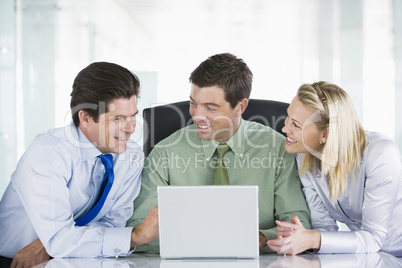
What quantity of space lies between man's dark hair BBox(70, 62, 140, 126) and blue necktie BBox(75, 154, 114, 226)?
182 millimetres

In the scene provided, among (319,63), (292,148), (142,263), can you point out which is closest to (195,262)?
(142,263)

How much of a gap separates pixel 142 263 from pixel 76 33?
12.6 ft

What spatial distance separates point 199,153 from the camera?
7.62 feet

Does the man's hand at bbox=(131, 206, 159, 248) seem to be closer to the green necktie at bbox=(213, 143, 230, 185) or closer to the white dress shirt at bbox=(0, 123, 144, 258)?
the white dress shirt at bbox=(0, 123, 144, 258)

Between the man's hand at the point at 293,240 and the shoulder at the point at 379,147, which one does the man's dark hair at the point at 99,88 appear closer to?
the man's hand at the point at 293,240

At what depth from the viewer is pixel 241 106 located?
2486mm

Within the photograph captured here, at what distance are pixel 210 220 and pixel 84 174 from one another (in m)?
0.68

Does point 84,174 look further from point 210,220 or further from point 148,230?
point 210,220

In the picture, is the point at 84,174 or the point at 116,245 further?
the point at 84,174

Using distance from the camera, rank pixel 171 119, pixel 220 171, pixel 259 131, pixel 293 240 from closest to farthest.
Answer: pixel 293 240 < pixel 220 171 < pixel 259 131 < pixel 171 119

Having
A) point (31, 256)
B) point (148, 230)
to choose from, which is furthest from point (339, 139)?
point (31, 256)

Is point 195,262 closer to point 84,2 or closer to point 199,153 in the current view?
point 199,153

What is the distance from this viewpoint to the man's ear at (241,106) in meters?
2.46

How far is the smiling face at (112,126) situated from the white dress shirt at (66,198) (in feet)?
0.14
